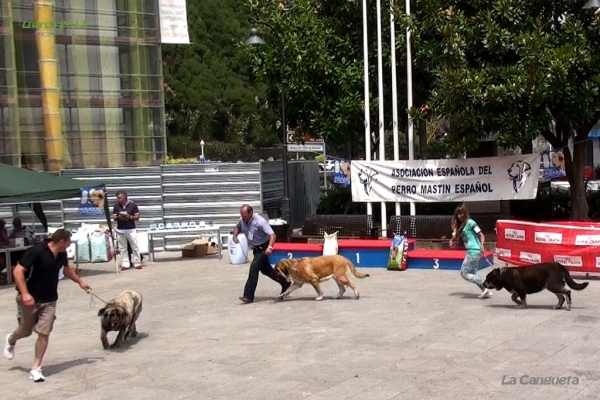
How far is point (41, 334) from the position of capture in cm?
891

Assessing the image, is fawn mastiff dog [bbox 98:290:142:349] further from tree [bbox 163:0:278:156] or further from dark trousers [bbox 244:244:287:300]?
tree [bbox 163:0:278:156]

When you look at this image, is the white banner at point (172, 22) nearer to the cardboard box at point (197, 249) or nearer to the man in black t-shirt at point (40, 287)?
the cardboard box at point (197, 249)

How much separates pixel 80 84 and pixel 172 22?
470 centimetres

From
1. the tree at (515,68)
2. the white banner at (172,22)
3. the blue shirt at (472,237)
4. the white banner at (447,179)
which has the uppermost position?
the white banner at (172,22)

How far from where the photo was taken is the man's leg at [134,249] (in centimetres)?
1892

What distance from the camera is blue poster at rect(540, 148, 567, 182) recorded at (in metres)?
20.7

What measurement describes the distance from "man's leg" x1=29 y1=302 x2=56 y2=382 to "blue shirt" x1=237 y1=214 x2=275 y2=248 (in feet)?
15.9

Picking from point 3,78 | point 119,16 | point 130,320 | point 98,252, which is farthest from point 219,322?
point 119,16

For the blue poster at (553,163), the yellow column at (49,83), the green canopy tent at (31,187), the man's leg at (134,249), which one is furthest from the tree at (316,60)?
the green canopy tent at (31,187)

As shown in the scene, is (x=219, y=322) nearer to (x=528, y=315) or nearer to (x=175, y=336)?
(x=175, y=336)

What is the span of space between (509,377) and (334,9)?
1669 centimetres

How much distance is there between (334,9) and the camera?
23328mm

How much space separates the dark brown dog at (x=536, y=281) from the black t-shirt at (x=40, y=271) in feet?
21.0

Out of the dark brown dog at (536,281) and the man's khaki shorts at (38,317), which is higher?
the man's khaki shorts at (38,317)
